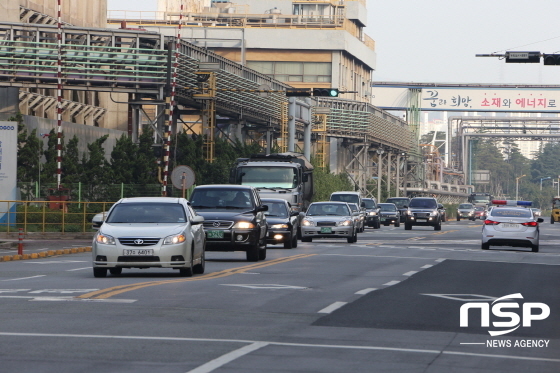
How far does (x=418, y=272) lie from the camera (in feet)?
78.0

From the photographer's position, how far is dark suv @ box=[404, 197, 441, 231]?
2436 inches

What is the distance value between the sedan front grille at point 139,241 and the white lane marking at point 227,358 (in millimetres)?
9503

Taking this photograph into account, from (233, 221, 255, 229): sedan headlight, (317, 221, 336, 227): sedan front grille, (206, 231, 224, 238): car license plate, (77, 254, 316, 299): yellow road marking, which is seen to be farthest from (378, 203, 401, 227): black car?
(206, 231, 224, 238): car license plate

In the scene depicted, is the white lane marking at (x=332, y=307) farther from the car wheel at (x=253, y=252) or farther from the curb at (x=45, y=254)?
the curb at (x=45, y=254)

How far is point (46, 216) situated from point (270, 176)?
868 cm

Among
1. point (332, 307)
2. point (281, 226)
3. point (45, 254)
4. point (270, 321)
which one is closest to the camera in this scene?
point (270, 321)

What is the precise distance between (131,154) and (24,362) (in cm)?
4276

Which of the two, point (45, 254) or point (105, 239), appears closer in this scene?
point (105, 239)

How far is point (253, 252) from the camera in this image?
2695cm

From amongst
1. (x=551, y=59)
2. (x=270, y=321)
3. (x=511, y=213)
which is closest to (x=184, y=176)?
(x=511, y=213)

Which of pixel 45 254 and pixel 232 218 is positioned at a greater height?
pixel 232 218

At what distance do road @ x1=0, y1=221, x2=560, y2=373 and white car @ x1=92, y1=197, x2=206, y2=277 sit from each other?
34cm

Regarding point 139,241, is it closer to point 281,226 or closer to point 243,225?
point 243,225

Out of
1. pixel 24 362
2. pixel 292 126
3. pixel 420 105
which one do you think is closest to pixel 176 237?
pixel 24 362
